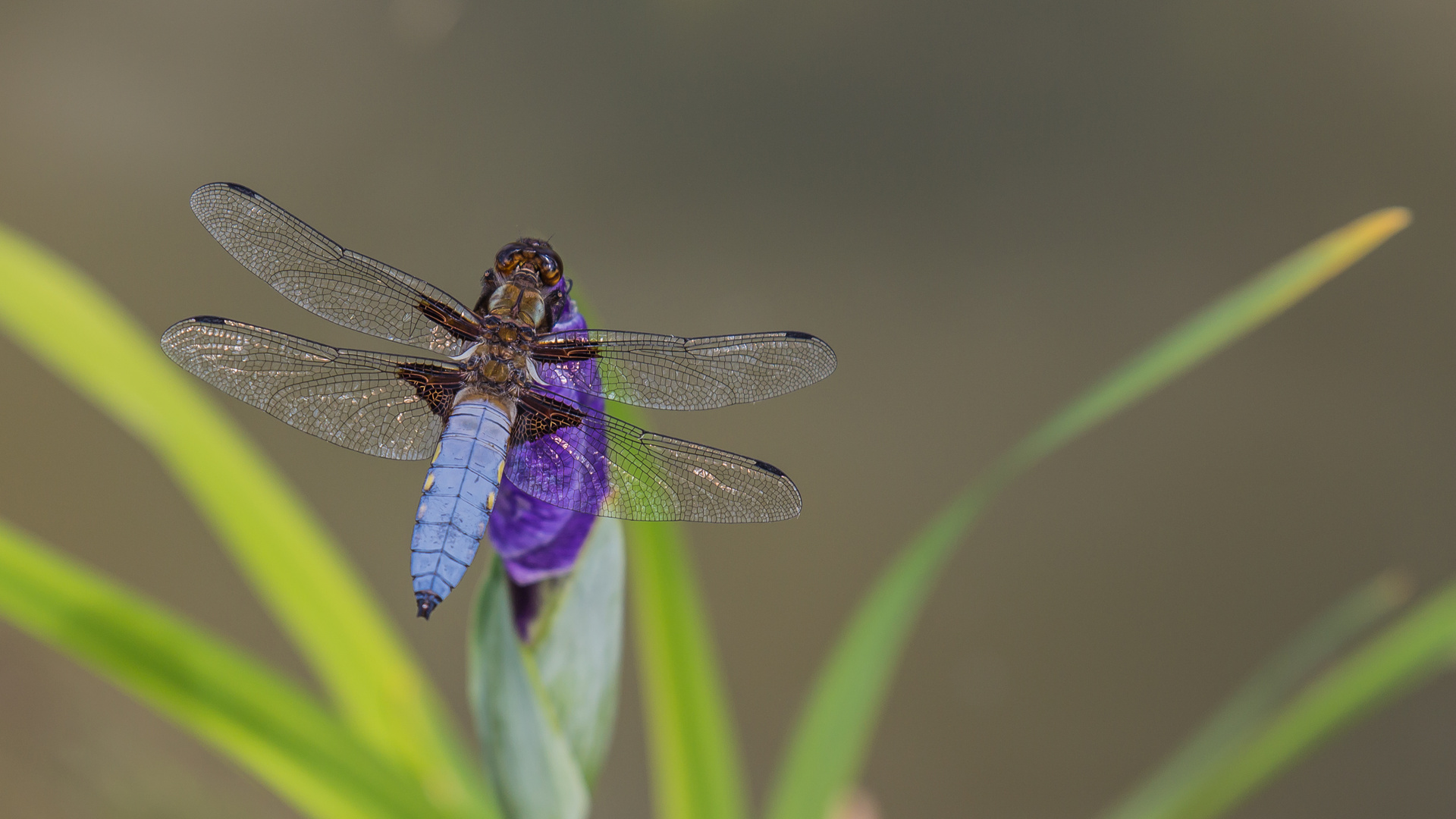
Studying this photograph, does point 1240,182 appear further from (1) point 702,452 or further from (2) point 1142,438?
(1) point 702,452

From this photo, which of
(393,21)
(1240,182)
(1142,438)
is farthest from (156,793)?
(1240,182)

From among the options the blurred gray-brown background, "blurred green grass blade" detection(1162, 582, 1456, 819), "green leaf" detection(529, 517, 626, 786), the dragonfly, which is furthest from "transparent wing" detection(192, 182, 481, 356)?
the blurred gray-brown background

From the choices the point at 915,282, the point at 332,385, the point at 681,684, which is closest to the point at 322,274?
the point at 332,385

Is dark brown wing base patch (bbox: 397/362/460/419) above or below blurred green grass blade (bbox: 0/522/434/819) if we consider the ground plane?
above

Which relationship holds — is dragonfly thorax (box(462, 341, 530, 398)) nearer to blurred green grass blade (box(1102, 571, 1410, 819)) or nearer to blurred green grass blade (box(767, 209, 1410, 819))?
blurred green grass blade (box(767, 209, 1410, 819))

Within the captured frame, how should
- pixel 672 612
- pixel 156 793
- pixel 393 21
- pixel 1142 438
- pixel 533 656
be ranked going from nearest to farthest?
pixel 533 656 → pixel 672 612 → pixel 156 793 → pixel 393 21 → pixel 1142 438

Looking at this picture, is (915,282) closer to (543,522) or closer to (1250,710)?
(1250,710)

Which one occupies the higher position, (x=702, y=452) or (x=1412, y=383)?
(x=1412, y=383)
